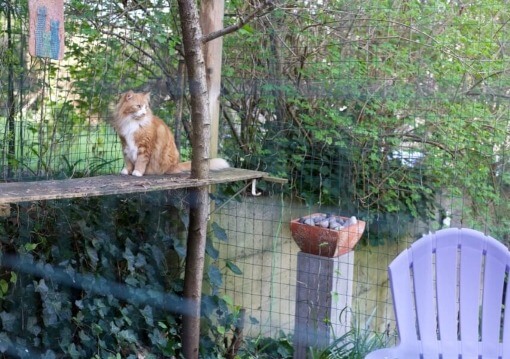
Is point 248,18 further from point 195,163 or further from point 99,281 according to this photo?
point 99,281

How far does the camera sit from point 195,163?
291 centimetres

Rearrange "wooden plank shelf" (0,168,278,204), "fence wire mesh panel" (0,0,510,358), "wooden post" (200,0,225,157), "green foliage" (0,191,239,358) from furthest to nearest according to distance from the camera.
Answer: "wooden post" (200,0,225,157) → "fence wire mesh panel" (0,0,510,358) → "green foliage" (0,191,239,358) → "wooden plank shelf" (0,168,278,204)

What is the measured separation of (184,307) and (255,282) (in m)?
0.94

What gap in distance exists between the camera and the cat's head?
322 cm

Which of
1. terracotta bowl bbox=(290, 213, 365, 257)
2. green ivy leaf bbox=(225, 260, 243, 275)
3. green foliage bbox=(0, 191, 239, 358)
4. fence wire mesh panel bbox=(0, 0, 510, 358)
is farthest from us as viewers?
green ivy leaf bbox=(225, 260, 243, 275)

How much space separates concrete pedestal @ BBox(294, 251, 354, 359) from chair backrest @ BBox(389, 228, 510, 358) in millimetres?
920

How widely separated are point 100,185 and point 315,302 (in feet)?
4.55

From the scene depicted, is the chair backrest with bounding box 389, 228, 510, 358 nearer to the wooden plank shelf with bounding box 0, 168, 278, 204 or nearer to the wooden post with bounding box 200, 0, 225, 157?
the wooden plank shelf with bounding box 0, 168, 278, 204

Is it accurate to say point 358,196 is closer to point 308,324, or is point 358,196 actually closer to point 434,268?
point 308,324

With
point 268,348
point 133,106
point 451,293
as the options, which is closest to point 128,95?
point 133,106

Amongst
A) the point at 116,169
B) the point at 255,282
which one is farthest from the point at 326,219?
the point at 116,169

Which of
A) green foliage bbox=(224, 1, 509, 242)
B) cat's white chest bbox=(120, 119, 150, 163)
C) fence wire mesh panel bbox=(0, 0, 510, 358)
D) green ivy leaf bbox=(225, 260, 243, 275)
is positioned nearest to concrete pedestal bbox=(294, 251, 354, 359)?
fence wire mesh panel bbox=(0, 0, 510, 358)

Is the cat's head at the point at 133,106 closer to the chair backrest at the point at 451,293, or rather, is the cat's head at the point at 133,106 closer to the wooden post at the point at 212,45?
the wooden post at the point at 212,45

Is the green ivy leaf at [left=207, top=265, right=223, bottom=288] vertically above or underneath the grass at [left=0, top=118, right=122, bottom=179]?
underneath
